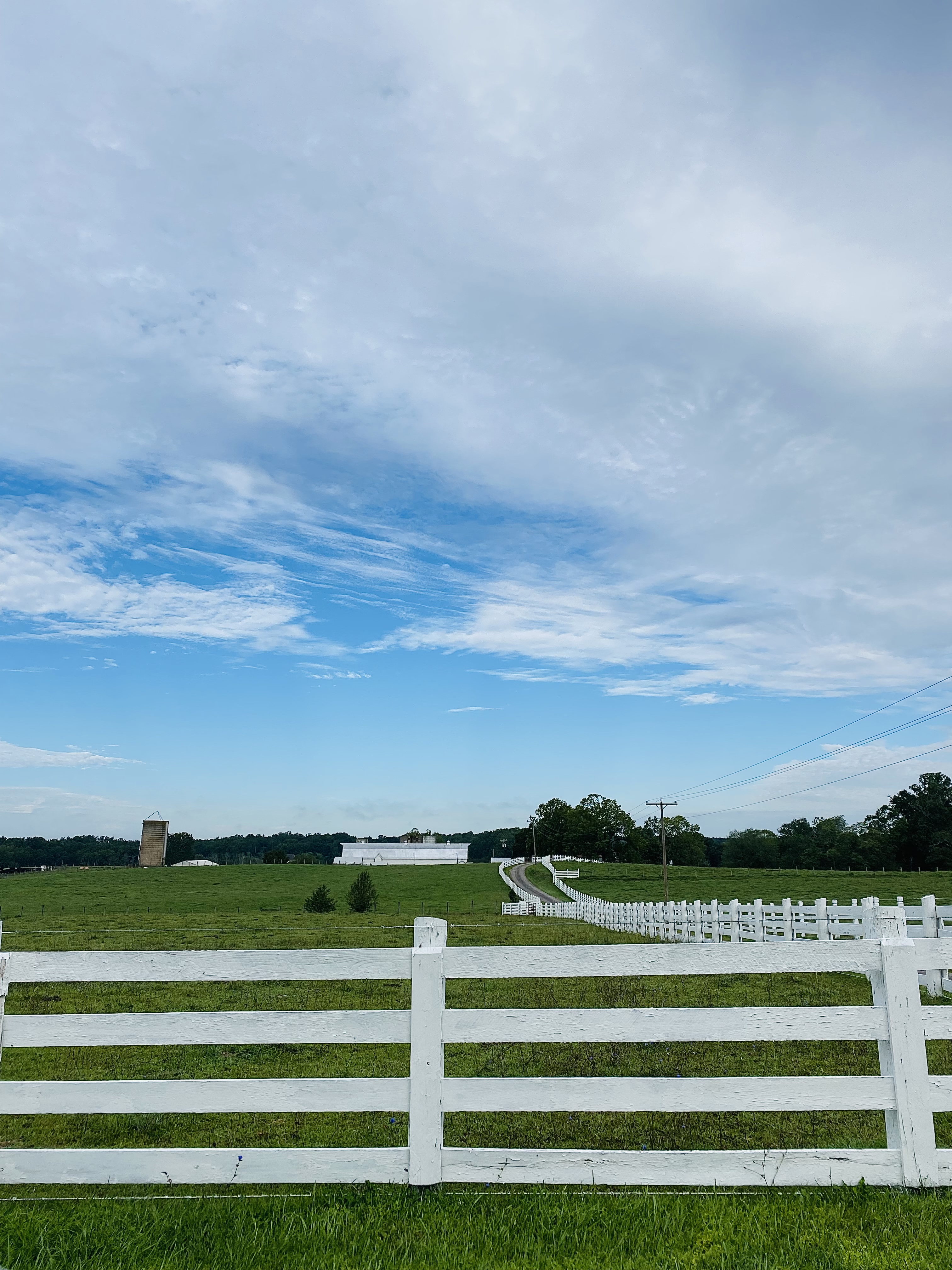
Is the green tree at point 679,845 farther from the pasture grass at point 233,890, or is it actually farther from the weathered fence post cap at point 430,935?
the weathered fence post cap at point 430,935

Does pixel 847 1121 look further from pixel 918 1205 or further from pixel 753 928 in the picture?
pixel 753 928

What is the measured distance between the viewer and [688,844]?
145 metres

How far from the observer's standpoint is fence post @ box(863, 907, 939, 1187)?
5.63 metres

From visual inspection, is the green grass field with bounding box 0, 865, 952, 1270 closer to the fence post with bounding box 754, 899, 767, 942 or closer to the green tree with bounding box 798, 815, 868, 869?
the fence post with bounding box 754, 899, 767, 942

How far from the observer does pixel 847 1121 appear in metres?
7.80

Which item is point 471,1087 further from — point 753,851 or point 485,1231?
point 753,851

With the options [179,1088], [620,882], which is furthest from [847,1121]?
[620,882]

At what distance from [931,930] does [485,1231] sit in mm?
12960

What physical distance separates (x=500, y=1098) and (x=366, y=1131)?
270cm

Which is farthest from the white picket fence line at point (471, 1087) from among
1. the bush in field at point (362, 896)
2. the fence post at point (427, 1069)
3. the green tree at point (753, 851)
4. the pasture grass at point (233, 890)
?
the green tree at point (753, 851)

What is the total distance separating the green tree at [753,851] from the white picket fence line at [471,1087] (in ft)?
470

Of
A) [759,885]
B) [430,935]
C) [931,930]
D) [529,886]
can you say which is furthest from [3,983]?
[529,886]

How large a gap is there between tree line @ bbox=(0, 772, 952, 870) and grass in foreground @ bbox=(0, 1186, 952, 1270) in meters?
117

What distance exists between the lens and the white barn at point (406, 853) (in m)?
161
